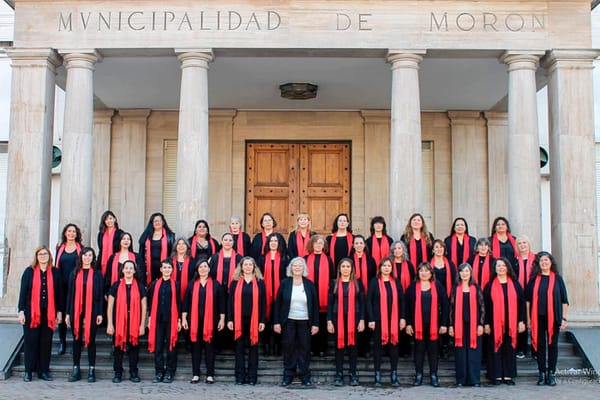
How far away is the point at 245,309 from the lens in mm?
9594

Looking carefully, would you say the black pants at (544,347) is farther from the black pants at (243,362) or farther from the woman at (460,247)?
the black pants at (243,362)

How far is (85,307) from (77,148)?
3.39 metres

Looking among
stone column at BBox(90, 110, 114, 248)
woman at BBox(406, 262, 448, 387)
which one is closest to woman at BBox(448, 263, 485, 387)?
woman at BBox(406, 262, 448, 387)

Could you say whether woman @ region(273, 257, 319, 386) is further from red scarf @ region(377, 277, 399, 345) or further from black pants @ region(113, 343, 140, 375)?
black pants @ region(113, 343, 140, 375)

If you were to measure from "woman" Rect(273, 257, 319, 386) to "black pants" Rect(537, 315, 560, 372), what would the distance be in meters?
3.12

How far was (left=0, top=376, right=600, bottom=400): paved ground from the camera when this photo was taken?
8812 millimetres

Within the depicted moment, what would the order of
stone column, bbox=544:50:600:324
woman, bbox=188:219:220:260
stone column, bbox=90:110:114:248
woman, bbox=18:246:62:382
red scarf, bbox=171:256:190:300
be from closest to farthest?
woman, bbox=18:246:62:382 → red scarf, bbox=171:256:190:300 → woman, bbox=188:219:220:260 → stone column, bbox=544:50:600:324 → stone column, bbox=90:110:114:248

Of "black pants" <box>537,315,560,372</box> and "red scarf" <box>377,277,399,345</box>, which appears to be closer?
"red scarf" <box>377,277,399,345</box>

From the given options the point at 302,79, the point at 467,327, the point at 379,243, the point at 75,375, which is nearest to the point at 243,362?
the point at 75,375

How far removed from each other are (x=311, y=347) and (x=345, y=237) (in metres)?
1.73

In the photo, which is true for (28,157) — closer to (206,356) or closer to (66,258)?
(66,258)

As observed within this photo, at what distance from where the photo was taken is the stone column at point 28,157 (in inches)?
467

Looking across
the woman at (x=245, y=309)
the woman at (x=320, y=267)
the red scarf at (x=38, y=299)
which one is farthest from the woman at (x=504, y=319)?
the red scarf at (x=38, y=299)

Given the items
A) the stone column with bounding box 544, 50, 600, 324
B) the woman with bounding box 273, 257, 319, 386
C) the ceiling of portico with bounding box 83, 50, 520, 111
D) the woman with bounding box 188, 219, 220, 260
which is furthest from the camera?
the ceiling of portico with bounding box 83, 50, 520, 111
